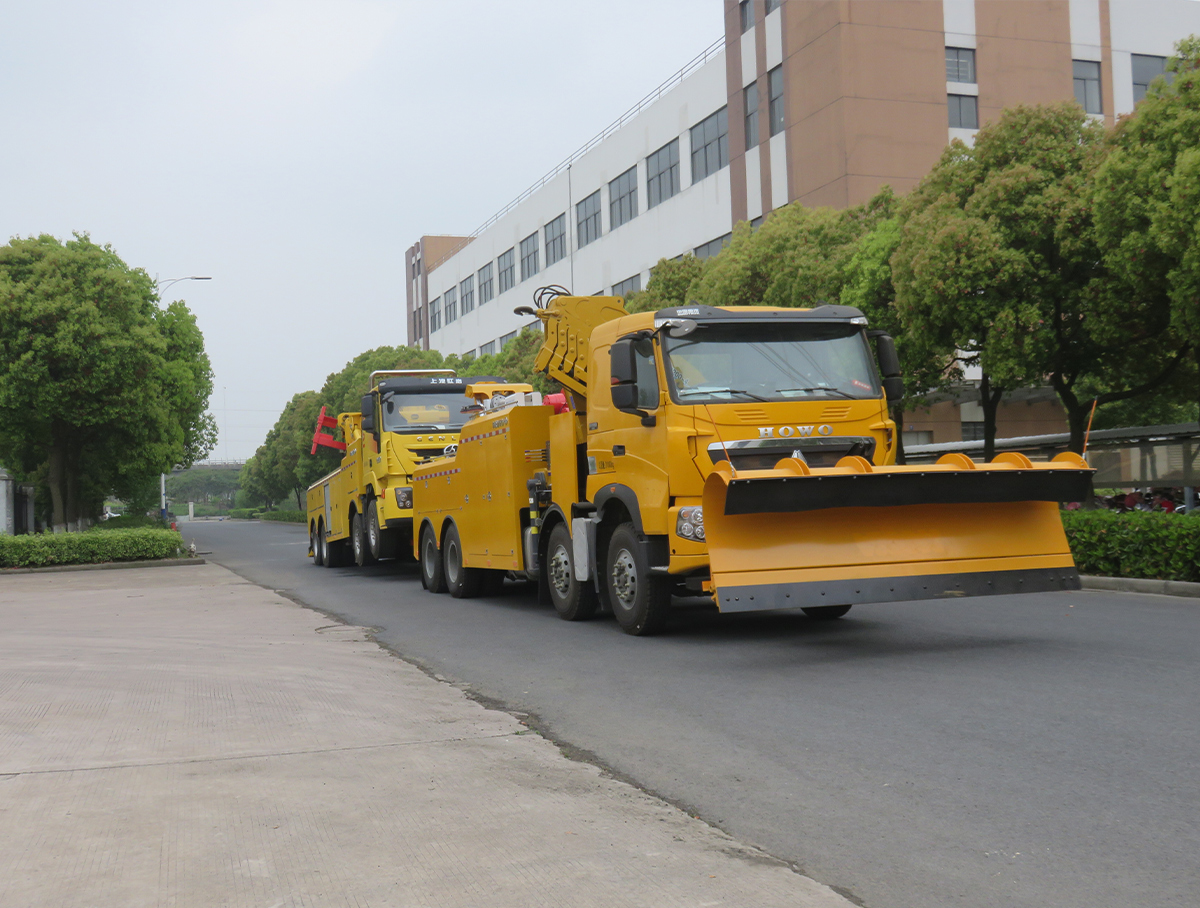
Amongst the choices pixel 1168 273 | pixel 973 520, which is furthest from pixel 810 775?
pixel 1168 273

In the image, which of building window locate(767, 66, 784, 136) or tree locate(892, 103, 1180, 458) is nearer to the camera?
tree locate(892, 103, 1180, 458)

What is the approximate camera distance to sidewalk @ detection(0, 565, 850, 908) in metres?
3.81

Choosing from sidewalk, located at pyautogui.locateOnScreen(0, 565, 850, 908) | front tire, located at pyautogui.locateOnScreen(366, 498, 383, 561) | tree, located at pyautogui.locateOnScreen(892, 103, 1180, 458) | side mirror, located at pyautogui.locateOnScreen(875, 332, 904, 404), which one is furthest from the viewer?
front tire, located at pyautogui.locateOnScreen(366, 498, 383, 561)

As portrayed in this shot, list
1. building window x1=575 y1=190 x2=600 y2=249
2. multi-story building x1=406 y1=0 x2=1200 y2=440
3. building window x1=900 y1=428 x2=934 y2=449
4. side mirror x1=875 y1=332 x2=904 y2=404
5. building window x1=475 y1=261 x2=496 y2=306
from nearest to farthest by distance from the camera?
1. side mirror x1=875 y1=332 x2=904 y2=404
2. multi-story building x1=406 y1=0 x2=1200 y2=440
3. building window x1=900 y1=428 x2=934 y2=449
4. building window x1=575 y1=190 x2=600 y2=249
5. building window x1=475 y1=261 x2=496 y2=306

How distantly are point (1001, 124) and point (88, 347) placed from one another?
20.8m

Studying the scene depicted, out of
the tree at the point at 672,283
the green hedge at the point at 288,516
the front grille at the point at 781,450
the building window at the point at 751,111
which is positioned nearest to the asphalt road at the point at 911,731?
the front grille at the point at 781,450

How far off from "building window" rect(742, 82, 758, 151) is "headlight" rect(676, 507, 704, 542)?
103 ft

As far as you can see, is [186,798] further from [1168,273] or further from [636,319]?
[1168,273]

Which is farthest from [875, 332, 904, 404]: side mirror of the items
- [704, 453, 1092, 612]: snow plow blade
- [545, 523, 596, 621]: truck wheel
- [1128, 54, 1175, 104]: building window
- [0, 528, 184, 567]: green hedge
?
[1128, 54, 1175, 104]: building window

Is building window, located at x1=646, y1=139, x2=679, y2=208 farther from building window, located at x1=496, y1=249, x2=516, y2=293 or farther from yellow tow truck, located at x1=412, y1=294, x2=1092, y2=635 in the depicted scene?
yellow tow truck, located at x1=412, y1=294, x2=1092, y2=635

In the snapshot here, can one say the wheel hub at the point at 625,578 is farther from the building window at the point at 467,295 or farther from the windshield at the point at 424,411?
the building window at the point at 467,295

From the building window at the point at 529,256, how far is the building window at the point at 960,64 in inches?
1060

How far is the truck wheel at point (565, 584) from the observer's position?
11422mm

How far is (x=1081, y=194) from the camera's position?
1792 cm
